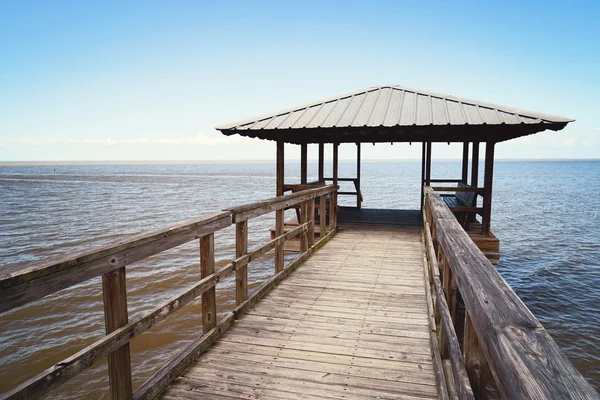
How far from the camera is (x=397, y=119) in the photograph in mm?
8461

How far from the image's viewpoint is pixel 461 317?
306 inches

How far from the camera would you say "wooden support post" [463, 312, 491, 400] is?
169 centimetres

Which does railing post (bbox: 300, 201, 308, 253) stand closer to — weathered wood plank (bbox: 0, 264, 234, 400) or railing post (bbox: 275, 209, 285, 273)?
railing post (bbox: 275, 209, 285, 273)

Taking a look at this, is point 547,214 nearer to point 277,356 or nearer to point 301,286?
point 301,286

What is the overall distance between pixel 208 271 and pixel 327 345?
1.27 meters

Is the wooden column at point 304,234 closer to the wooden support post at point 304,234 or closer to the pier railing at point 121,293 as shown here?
the wooden support post at point 304,234

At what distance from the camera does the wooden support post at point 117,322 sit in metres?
2.35

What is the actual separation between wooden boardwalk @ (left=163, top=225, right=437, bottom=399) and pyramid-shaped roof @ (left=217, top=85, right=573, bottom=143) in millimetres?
3558

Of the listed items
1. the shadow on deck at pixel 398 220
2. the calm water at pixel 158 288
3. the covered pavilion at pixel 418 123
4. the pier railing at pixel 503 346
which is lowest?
the calm water at pixel 158 288

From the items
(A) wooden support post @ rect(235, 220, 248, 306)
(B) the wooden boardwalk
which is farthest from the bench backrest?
(A) wooden support post @ rect(235, 220, 248, 306)

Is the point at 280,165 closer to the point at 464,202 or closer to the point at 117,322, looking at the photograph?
the point at 464,202

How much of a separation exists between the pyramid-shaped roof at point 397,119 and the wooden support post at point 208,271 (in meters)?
5.47

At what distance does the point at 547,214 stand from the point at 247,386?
24.8 m

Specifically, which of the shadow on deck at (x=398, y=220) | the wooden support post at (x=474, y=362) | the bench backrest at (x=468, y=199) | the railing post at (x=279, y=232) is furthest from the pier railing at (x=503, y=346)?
the bench backrest at (x=468, y=199)
